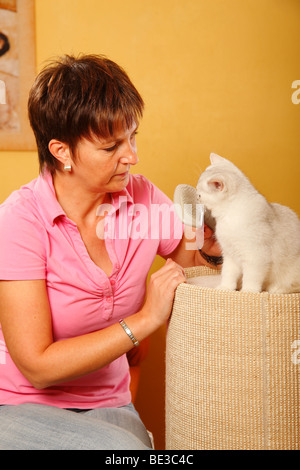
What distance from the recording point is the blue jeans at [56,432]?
3.21ft

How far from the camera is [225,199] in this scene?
3.55 feet

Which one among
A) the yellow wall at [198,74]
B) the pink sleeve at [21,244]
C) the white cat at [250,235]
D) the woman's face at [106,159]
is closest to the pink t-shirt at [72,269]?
the pink sleeve at [21,244]

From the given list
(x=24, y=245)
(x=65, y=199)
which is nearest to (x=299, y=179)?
(x=65, y=199)

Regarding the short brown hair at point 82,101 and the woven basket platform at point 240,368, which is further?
the short brown hair at point 82,101

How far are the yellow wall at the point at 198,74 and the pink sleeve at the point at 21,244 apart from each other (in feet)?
3.02

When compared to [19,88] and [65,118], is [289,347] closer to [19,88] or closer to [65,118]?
[65,118]

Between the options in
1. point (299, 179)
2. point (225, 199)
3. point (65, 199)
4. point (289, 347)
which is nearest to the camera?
point (289, 347)

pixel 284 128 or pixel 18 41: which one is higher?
pixel 18 41

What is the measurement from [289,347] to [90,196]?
0.61m

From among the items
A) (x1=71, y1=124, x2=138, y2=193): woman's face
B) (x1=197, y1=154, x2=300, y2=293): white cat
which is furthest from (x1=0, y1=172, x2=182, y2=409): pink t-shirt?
(x1=197, y1=154, x2=300, y2=293): white cat

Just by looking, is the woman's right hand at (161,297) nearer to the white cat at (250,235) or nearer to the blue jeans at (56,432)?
the white cat at (250,235)

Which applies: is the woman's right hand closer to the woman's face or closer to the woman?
the woman

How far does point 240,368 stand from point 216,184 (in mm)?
407
